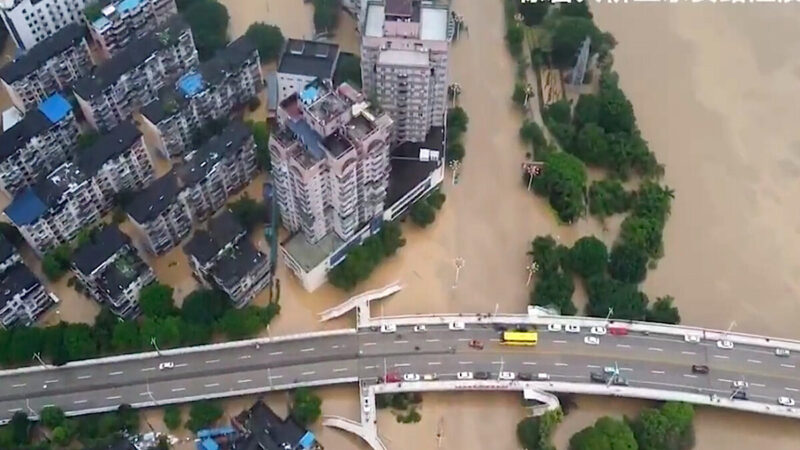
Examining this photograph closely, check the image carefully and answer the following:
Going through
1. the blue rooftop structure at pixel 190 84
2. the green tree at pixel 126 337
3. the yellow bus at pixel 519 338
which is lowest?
the yellow bus at pixel 519 338

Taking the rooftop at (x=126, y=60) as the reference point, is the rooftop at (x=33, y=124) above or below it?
below

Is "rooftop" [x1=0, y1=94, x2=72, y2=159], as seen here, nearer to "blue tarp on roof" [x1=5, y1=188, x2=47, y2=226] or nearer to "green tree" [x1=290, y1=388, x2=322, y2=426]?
"blue tarp on roof" [x1=5, y1=188, x2=47, y2=226]

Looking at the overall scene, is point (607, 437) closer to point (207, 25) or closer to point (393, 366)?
point (393, 366)

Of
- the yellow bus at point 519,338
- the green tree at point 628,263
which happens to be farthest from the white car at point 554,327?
the green tree at point 628,263

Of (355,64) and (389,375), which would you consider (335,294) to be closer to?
(389,375)

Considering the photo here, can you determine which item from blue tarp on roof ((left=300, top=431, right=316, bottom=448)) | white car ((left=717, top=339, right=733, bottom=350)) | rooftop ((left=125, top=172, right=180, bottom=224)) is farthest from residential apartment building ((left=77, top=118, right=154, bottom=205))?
white car ((left=717, top=339, right=733, bottom=350))

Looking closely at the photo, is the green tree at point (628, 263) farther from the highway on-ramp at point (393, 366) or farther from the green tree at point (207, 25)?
the green tree at point (207, 25)

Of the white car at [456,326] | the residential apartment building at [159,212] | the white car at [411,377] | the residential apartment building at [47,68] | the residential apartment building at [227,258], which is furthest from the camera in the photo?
the residential apartment building at [47,68]
